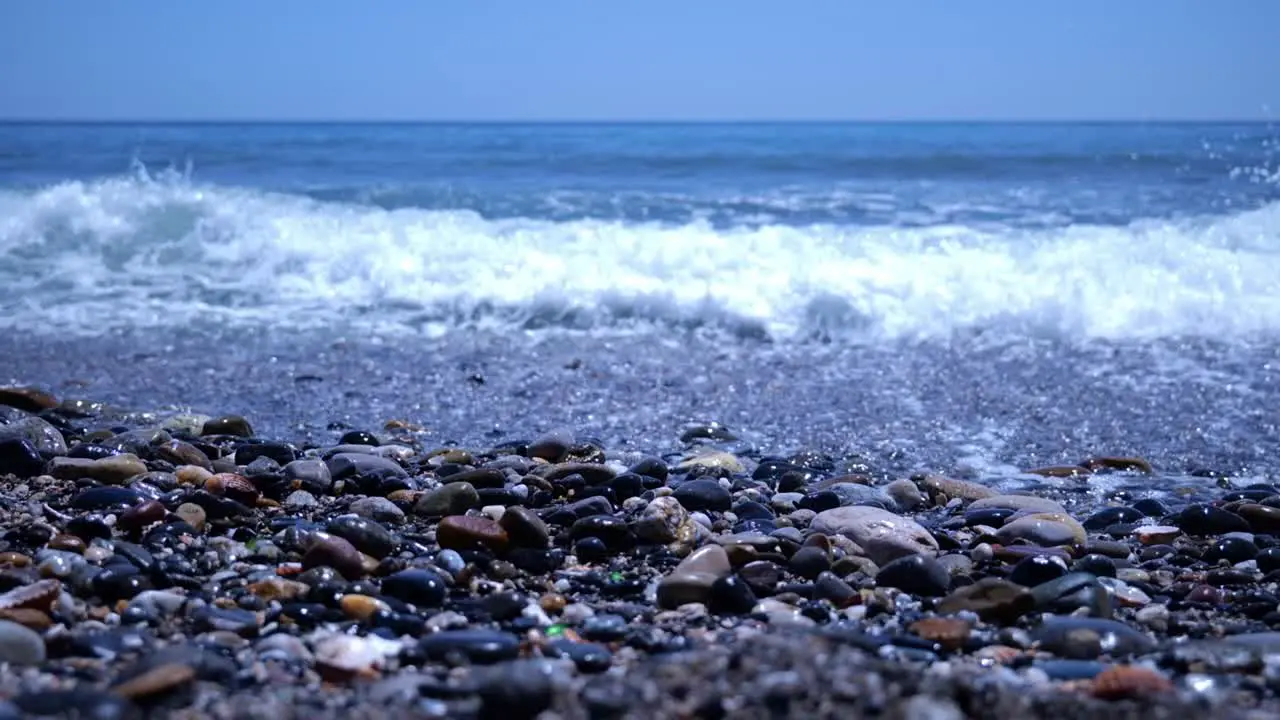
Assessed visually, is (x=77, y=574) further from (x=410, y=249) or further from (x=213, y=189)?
(x=213, y=189)

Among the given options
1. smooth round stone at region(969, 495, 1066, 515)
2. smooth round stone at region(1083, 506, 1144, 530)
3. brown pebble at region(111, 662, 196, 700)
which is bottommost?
smooth round stone at region(1083, 506, 1144, 530)

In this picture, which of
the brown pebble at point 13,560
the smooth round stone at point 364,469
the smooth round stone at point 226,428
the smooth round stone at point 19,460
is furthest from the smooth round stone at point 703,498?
the smooth round stone at point 19,460

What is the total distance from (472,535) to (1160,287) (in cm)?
584

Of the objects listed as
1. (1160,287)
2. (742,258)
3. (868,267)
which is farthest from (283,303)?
(1160,287)

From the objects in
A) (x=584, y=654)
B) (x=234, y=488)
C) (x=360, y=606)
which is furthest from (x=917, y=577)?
(x=234, y=488)

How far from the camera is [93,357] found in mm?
6402

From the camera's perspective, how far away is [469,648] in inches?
97.3

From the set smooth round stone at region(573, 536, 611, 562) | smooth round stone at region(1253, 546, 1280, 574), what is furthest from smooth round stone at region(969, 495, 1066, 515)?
smooth round stone at region(573, 536, 611, 562)

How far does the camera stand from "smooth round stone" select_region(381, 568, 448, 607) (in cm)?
286

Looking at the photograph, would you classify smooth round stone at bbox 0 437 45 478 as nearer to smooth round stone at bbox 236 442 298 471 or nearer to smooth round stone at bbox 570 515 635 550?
smooth round stone at bbox 236 442 298 471

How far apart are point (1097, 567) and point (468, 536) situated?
1711 millimetres

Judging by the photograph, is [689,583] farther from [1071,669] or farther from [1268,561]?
[1268,561]

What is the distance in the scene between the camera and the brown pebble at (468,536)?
10.6ft

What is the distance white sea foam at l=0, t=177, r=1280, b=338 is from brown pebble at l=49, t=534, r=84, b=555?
13.7 ft
